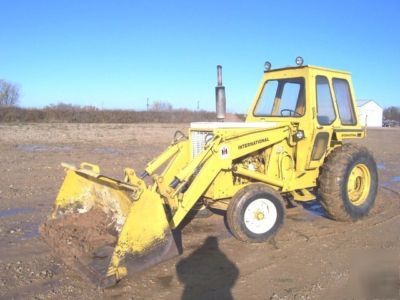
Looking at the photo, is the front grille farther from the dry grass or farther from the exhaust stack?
the dry grass

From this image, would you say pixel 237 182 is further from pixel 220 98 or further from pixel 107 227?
pixel 107 227

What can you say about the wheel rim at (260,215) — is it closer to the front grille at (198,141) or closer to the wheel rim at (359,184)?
the front grille at (198,141)

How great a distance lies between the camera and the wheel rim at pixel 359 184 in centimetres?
779

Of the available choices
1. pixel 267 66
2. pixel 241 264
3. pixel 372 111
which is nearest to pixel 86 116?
pixel 267 66

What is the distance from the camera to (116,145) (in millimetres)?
20547

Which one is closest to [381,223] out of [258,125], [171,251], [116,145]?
[258,125]

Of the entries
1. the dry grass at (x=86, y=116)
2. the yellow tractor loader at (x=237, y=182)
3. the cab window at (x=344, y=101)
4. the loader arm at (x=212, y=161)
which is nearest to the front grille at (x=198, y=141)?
the yellow tractor loader at (x=237, y=182)

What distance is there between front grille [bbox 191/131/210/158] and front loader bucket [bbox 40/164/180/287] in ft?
5.17

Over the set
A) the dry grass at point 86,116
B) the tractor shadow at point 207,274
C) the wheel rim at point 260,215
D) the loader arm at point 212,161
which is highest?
the dry grass at point 86,116

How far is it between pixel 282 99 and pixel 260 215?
7.73 feet

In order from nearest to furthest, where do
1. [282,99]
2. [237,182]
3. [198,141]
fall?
[237,182], [198,141], [282,99]

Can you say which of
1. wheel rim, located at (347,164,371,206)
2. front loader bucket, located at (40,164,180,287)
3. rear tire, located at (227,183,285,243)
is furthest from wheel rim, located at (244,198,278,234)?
wheel rim, located at (347,164,371,206)

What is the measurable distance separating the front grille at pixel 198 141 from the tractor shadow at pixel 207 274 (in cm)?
152

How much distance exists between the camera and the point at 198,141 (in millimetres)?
7129
